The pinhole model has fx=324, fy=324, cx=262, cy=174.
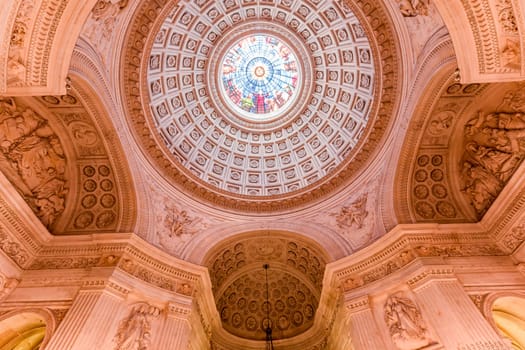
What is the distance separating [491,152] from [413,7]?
4841mm

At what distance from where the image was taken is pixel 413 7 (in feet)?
28.7

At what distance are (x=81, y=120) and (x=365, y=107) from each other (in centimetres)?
1024

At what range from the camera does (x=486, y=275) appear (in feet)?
30.2

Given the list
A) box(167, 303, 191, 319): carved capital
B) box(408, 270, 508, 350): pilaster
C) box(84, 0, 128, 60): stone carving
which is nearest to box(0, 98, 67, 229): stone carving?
box(84, 0, 128, 60): stone carving

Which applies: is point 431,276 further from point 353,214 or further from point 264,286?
point 264,286

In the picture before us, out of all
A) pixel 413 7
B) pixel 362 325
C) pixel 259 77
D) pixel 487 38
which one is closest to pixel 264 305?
pixel 362 325

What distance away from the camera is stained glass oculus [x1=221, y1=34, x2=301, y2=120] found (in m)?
16.3

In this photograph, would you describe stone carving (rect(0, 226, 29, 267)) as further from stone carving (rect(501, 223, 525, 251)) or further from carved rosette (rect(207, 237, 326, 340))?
stone carving (rect(501, 223, 525, 251))

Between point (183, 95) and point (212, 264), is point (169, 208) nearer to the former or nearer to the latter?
point (212, 264)

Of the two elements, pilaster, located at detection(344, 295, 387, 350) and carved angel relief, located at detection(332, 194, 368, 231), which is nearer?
pilaster, located at detection(344, 295, 387, 350)

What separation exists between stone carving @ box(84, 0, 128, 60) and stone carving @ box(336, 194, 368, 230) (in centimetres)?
984

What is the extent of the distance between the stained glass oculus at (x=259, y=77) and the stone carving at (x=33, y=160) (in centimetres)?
816

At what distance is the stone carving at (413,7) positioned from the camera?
27.9 feet

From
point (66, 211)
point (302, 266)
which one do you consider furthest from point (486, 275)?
point (66, 211)
